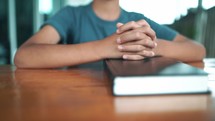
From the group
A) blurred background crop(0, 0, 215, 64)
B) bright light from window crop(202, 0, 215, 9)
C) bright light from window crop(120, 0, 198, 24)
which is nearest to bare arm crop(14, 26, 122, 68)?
bright light from window crop(120, 0, 198, 24)

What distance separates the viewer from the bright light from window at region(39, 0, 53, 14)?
321 centimetres

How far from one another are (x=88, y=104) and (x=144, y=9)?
2170mm

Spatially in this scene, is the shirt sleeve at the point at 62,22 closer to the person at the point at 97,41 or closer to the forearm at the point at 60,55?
the person at the point at 97,41

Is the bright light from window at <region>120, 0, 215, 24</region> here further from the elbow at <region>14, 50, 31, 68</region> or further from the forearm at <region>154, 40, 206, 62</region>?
the elbow at <region>14, 50, 31, 68</region>

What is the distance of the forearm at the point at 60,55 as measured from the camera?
70 cm

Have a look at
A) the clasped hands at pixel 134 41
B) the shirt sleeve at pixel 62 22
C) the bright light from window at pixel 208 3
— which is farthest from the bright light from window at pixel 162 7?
the clasped hands at pixel 134 41

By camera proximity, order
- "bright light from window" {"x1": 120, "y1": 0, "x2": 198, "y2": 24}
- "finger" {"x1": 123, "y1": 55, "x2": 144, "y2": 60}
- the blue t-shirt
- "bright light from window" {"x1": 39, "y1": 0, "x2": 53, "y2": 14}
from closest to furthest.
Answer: "finger" {"x1": 123, "y1": 55, "x2": 144, "y2": 60}
the blue t-shirt
"bright light from window" {"x1": 120, "y1": 0, "x2": 198, "y2": 24}
"bright light from window" {"x1": 39, "y1": 0, "x2": 53, "y2": 14}

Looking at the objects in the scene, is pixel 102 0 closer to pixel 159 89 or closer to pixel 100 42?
pixel 100 42

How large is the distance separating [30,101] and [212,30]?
2.48 metres

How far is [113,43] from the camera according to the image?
2.30 ft

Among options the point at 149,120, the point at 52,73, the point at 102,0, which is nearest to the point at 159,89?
the point at 149,120

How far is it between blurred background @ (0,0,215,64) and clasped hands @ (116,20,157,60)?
1758 millimetres

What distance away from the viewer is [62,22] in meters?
0.95

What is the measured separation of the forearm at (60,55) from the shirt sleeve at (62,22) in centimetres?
19
